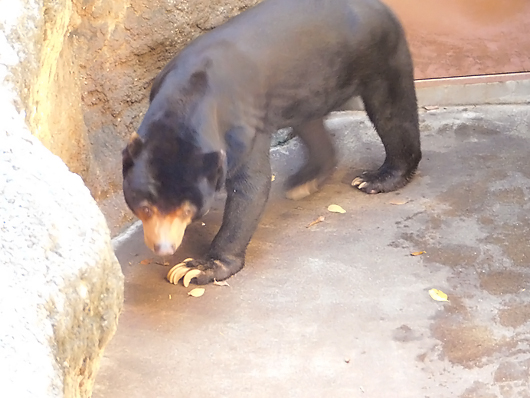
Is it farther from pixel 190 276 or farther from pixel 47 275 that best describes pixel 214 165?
pixel 47 275

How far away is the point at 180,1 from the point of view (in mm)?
3852

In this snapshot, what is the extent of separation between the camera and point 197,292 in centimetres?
327

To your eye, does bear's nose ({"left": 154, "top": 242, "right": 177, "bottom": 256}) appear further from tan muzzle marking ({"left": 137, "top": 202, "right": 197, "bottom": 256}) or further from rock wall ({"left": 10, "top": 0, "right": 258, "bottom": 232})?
rock wall ({"left": 10, "top": 0, "right": 258, "bottom": 232})

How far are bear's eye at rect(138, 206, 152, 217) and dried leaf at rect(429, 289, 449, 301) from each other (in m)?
1.41

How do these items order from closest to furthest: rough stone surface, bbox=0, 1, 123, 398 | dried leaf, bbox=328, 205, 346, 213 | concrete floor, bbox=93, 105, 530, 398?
rough stone surface, bbox=0, 1, 123, 398 < concrete floor, bbox=93, 105, 530, 398 < dried leaf, bbox=328, 205, 346, 213

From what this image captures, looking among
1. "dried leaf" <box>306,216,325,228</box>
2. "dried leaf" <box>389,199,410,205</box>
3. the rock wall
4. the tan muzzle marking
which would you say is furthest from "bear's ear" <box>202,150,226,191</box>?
"dried leaf" <box>389,199,410,205</box>

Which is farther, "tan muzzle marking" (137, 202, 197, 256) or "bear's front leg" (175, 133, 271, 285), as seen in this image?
"bear's front leg" (175, 133, 271, 285)

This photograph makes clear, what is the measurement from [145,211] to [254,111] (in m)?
0.86

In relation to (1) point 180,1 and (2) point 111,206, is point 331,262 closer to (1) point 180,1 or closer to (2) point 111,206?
(2) point 111,206

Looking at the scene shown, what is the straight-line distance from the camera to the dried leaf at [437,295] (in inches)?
123

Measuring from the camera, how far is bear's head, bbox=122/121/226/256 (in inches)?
115

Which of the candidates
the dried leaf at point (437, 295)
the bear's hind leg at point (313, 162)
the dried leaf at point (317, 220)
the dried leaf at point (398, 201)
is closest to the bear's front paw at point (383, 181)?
the dried leaf at point (398, 201)

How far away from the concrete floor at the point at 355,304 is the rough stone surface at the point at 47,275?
0.91 m

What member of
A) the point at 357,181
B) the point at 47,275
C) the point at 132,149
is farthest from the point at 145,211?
the point at 357,181
